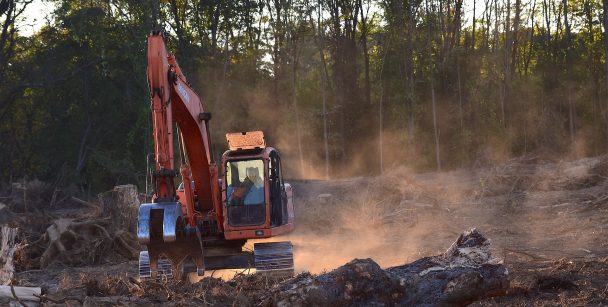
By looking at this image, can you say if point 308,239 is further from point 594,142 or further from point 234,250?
point 594,142

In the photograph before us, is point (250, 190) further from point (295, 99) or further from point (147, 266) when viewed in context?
point (295, 99)

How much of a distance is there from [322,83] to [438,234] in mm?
30225

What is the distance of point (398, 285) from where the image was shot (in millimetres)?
8406

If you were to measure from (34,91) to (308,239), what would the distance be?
24349mm

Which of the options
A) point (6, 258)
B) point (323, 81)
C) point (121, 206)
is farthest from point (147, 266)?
point (323, 81)

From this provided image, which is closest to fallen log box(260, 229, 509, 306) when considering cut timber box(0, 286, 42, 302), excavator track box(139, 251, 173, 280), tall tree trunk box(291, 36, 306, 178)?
cut timber box(0, 286, 42, 302)

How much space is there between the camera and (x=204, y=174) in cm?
1353

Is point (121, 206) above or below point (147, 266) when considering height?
above

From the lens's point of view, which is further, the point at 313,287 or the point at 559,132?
the point at 559,132

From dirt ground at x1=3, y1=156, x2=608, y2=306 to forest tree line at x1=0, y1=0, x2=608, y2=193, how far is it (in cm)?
1166

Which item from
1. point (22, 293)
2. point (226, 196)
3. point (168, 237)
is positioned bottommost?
point (22, 293)

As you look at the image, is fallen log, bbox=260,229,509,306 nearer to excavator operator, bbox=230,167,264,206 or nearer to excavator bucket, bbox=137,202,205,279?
excavator bucket, bbox=137,202,205,279

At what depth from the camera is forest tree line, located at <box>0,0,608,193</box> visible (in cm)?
3819

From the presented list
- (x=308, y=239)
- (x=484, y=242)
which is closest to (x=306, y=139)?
(x=308, y=239)
